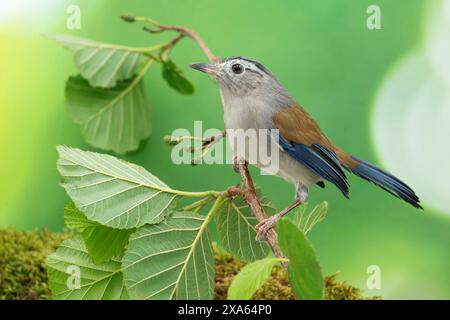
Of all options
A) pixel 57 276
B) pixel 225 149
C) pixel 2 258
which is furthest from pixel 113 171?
pixel 2 258

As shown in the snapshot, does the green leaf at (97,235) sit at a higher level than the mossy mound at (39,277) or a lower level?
higher

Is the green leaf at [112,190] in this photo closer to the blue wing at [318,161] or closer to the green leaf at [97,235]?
the green leaf at [97,235]

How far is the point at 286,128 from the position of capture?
831 mm

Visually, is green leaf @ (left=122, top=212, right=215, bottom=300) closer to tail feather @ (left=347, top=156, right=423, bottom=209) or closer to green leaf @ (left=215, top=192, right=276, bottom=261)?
green leaf @ (left=215, top=192, right=276, bottom=261)

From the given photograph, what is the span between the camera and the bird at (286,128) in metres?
0.82

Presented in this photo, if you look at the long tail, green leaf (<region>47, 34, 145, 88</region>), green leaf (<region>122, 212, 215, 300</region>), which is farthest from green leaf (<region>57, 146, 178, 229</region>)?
green leaf (<region>47, 34, 145, 88</region>)

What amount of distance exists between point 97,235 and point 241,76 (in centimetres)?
31

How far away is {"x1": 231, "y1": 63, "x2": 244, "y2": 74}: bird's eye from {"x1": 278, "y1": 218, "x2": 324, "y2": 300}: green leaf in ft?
1.10

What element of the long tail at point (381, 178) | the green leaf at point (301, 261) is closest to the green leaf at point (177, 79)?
the long tail at point (381, 178)

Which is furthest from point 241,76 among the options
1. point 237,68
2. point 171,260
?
point 171,260

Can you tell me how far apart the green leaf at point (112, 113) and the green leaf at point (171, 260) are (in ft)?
2.16

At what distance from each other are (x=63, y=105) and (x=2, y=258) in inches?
16.5

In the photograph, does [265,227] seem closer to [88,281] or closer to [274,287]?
[88,281]

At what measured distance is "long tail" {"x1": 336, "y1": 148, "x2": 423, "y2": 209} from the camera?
0.82 meters
